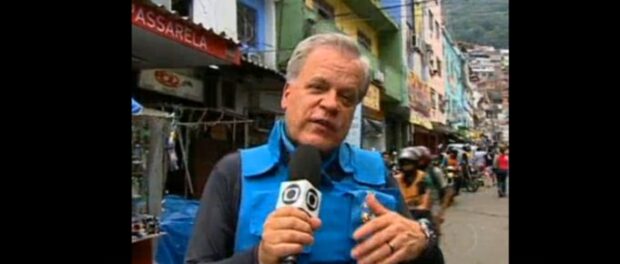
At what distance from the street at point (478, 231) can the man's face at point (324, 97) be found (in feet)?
0.54

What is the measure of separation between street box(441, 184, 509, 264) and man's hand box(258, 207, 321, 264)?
21 centimetres

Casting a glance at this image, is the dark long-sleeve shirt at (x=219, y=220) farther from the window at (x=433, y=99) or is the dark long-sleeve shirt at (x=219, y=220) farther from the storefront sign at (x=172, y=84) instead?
the storefront sign at (x=172, y=84)

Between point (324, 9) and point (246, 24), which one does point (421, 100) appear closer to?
point (324, 9)

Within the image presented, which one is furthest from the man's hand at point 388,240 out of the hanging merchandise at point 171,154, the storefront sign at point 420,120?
the hanging merchandise at point 171,154

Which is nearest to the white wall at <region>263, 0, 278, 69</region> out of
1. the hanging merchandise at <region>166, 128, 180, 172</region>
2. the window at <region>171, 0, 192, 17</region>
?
the window at <region>171, 0, 192, 17</region>

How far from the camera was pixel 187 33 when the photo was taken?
238 centimetres

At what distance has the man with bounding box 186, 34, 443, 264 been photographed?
1.93 ft

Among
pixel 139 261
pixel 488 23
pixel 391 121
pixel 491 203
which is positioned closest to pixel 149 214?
pixel 139 261

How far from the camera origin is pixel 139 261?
1.20 m

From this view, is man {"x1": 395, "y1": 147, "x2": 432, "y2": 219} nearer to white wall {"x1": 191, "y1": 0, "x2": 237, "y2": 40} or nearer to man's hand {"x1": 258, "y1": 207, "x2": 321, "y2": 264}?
man's hand {"x1": 258, "y1": 207, "x2": 321, "y2": 264}

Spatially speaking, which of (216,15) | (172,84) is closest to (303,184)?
(172,84)

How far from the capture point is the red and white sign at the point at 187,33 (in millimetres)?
1821
